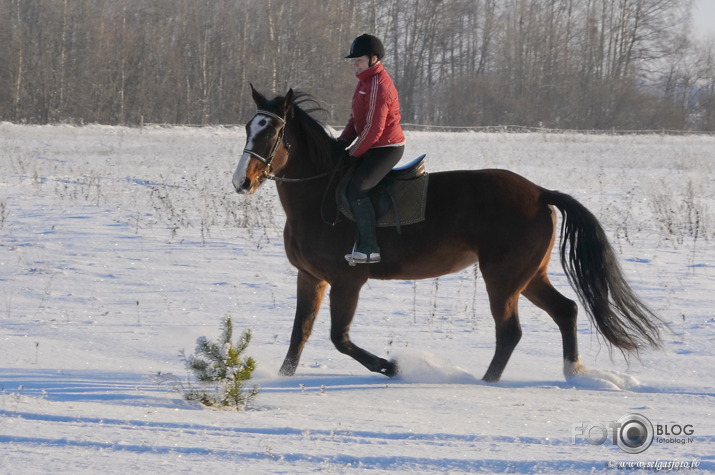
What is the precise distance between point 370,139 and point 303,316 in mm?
1454

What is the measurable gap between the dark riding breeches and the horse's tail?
1296 millimetres

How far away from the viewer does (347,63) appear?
5312 cm

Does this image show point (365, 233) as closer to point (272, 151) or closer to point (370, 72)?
point (272, 151)

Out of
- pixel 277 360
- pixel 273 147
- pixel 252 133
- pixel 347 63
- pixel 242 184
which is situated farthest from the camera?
pixel 347 63

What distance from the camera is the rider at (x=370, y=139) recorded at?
636 centimetres

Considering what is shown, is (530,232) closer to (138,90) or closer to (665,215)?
(665,215)

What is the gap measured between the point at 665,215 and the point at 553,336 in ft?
28.1

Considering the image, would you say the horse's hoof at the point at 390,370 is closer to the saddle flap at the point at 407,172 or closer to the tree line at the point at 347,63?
the saddle flap at the point at 407,172

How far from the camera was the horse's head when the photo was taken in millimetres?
6066

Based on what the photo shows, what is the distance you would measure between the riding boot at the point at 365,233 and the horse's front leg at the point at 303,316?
50cm

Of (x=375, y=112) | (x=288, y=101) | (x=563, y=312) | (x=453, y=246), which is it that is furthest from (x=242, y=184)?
(x=563, y=312)

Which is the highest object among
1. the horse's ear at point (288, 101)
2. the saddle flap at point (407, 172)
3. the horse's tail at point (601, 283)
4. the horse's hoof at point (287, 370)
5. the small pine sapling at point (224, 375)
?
the horse's ear at point (288, 101)

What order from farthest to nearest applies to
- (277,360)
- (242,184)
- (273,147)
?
(277,360), (273,147), (242,184)

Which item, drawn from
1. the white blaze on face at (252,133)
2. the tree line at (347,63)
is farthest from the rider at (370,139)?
the tree line at (347,63)
